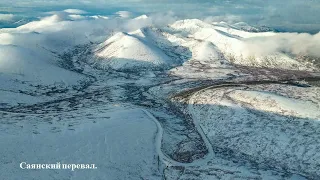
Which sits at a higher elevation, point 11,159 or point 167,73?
point 11,159

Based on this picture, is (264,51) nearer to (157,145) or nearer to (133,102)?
(133,102)

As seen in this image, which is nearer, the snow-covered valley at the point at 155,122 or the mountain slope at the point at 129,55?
the snow-covered valley at the point at 155,122

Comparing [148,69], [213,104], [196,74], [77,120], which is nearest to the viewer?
[77,120]

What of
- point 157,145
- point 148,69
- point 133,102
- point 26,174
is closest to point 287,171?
point 157,145

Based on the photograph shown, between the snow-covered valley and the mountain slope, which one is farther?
the mountain slope

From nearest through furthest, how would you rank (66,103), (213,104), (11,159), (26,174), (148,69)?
(26,174), (11,159), (213,104), (66,103), (148,69)

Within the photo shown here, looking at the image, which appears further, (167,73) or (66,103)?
(167,73)

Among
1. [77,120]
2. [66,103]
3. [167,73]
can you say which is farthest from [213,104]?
[167,73]

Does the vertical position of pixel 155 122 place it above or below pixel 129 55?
above

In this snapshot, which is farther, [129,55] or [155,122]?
[129,55]
